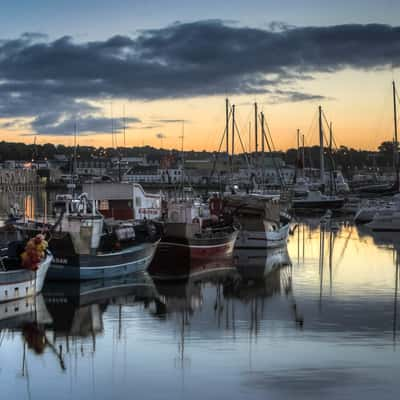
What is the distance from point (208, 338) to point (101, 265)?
9.70 m

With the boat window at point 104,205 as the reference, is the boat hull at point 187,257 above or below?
below

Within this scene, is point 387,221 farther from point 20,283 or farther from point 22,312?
point 22,312

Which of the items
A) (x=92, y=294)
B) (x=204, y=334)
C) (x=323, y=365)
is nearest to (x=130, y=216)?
(x=92, y=294)

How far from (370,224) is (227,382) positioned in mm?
49225

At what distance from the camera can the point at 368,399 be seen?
1549 cm

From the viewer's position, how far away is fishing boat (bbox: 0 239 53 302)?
2400 cm

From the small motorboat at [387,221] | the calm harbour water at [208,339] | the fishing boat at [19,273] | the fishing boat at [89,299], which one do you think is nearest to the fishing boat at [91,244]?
the fishing boat at [89,299]

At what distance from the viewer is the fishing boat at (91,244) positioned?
2877 cm

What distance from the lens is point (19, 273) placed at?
24.4 metres

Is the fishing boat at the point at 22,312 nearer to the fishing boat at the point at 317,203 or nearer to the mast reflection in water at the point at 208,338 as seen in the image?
the mast reflection in water at the point at 208,338

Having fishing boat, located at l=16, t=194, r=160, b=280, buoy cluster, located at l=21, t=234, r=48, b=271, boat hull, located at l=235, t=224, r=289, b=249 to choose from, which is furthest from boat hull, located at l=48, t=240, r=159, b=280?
boat hull, located at l=235, t=224, r=289, b=249

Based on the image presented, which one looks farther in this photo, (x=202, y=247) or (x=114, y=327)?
(x=202, y=247)

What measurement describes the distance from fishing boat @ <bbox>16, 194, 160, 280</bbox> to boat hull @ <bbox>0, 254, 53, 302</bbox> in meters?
2.64

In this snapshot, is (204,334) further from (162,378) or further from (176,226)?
(176,226)
